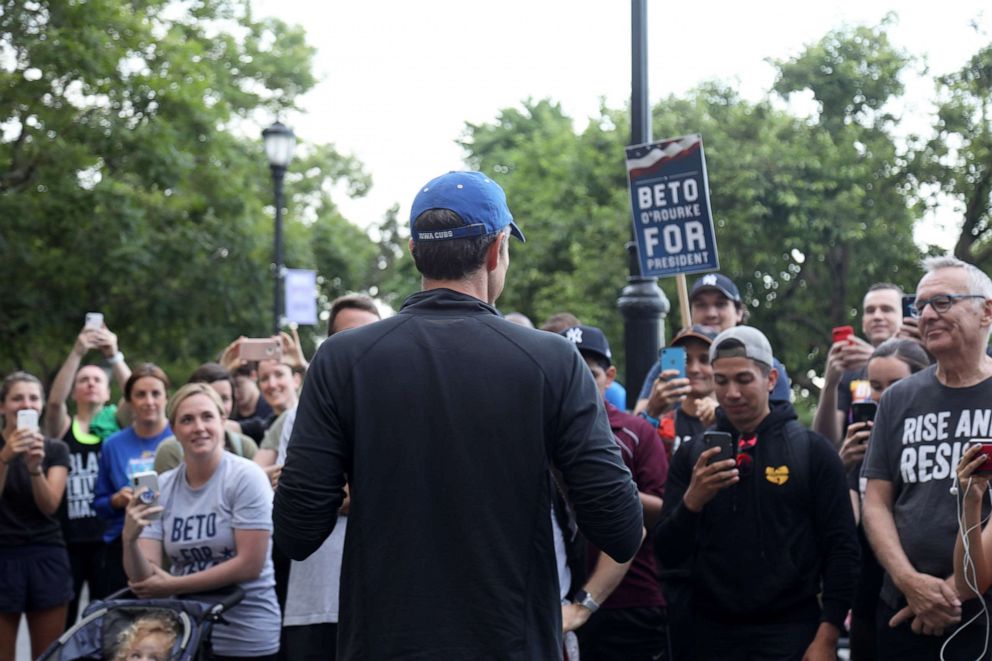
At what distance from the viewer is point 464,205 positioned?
3.39 metres

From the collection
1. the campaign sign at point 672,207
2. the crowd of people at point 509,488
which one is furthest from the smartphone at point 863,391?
the campaign sign at point 672,207

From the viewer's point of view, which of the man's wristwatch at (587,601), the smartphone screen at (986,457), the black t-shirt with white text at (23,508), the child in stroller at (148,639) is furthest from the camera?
the black t-shirt with white text at (23,508)

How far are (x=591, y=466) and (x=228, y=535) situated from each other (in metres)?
3.50

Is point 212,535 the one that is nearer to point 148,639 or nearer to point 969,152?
point 148,639

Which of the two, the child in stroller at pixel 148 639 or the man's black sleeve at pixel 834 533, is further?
the child in stroller at pixel 148 639

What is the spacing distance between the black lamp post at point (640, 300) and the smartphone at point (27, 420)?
12.6 ft

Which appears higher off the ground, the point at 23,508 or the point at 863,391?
the point at 863,391

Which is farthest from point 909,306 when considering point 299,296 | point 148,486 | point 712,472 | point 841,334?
point 299,296

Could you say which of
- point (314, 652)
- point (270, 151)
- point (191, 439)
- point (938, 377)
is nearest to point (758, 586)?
point (938, 377)

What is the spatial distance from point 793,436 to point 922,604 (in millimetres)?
887

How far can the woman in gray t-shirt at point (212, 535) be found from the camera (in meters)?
6.22

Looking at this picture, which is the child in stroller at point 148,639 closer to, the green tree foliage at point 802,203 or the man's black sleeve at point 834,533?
the man's black sleeve at point 834,533

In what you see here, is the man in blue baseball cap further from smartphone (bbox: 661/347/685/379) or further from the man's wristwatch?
smartphone (bbox: 661/347/685/379)

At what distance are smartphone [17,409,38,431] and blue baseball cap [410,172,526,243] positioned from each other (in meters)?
5.02
